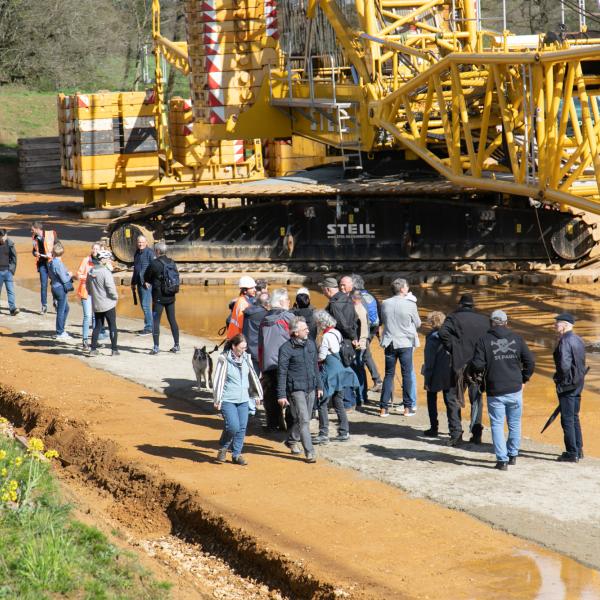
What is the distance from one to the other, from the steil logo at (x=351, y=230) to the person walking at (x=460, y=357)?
453 inches

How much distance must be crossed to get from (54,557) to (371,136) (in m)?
15.0

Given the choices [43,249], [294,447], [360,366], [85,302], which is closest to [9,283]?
[43,249]

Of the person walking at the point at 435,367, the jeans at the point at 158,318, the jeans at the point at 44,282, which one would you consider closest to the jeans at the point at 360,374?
the person walking at the point at 435,367

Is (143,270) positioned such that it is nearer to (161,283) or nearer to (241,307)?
(161,283)

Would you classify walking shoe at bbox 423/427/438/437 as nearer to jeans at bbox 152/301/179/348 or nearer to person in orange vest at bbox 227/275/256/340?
person in orange vest at bbox 227/275/256/340

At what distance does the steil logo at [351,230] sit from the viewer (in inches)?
943

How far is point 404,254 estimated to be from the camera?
23719mm

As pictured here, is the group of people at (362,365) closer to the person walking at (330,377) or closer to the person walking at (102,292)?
the person walking at (330,377)

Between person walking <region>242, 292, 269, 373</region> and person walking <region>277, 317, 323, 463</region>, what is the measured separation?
4.47 feet

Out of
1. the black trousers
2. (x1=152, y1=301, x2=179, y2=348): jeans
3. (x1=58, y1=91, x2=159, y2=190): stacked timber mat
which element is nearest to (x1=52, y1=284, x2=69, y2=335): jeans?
the black trousers

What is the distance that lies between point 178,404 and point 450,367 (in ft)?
12.5

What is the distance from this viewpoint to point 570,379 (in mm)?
11617

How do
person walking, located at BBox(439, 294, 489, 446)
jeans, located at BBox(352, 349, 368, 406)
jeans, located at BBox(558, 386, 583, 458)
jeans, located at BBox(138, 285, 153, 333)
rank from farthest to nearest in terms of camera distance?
jeans, located at BBox(138, 285, 153, 333) < jeans, located at BBox(352, 349, 368, 406) < person walking, located at BBox(439, 294, 489, 446) < jeans, located at BBox(558, 386, 583, 458)

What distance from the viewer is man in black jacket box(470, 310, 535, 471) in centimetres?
1143
